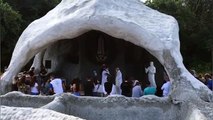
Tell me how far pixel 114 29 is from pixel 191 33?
757 inches

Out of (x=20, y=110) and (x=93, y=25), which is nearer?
(x=20, y=110)

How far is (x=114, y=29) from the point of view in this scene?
42.7ft

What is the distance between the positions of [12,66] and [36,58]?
290cm

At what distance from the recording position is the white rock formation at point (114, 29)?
484 inches

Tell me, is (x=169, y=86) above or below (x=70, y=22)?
below

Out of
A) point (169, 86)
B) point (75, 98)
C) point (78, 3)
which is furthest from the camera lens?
point (78, 3)

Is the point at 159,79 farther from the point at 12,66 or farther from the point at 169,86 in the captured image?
the point at 12,66

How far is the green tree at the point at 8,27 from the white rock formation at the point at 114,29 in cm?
1183

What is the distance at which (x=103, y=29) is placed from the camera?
13.1 metres

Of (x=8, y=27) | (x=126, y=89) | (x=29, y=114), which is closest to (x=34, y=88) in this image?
(x=126, y=89)

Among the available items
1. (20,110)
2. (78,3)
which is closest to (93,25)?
(78,3)

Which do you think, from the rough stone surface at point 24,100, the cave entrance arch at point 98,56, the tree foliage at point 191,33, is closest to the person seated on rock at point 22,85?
the rough stone surface at point 24,100

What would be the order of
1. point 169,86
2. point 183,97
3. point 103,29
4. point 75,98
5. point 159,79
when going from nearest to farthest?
1. point 75,98
2. point 183,97
3. point 169,86
4. point 103,29
5. point 159,79

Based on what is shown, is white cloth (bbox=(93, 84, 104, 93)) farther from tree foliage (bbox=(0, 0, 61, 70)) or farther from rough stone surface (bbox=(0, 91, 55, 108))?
tree foliage (bbox=(0, 0, 61, 70))
